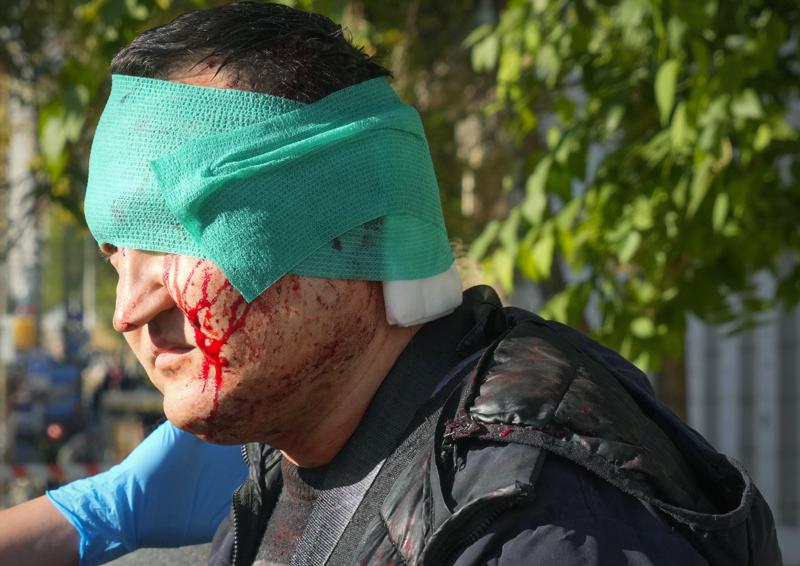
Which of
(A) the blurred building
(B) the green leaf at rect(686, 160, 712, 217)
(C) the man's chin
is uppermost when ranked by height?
(C) the man's chin

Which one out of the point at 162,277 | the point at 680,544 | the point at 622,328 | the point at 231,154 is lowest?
the point at 622,328

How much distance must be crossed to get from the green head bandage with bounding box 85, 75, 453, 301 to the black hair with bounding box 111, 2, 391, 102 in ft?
0.07

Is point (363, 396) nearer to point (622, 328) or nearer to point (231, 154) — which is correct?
point (231, 154)

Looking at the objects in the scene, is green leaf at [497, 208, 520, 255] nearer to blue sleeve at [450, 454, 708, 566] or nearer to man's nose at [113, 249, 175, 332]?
man's nose at [113, 249, 175, 332]

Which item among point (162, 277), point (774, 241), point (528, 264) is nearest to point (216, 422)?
point (162, 277)

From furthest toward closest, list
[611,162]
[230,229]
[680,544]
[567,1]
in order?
[611,162] < [567,1] < [230,229] < [680,544]

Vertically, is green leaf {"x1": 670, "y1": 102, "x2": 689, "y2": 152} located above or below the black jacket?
below

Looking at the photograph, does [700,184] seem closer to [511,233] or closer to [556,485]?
[511,233]

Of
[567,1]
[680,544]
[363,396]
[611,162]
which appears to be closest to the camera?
[680,544]

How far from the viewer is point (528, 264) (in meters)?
3.53

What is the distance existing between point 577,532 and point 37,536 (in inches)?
42.0

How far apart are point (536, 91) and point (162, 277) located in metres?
2.66

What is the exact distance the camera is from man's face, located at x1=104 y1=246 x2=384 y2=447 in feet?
4.96

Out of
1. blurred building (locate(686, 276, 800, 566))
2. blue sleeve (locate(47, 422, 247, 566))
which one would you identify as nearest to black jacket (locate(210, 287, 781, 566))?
blue sleeve (locate(47, 422, 247, 566))
